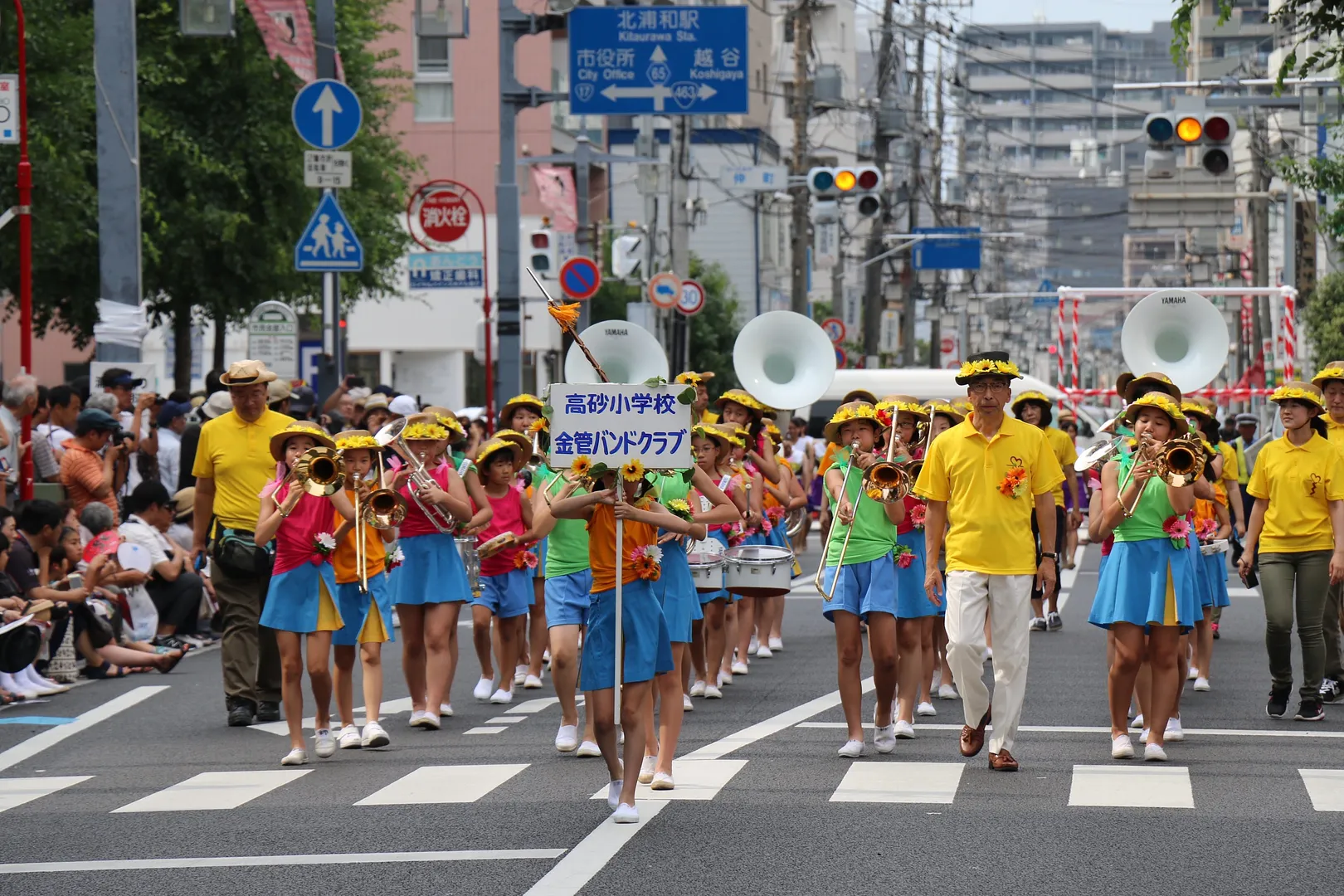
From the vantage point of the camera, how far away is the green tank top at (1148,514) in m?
10.7

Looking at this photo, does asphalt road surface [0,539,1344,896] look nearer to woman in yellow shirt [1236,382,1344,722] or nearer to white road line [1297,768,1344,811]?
white road line [1297,768,1344,811]

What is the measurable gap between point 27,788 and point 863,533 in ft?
14.3

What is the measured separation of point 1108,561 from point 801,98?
27.3m

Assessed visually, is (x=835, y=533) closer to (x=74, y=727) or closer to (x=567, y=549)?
(x=567, y=549)

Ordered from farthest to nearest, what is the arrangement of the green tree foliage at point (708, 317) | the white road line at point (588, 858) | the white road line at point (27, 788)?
the green tree foliage at point (708, 317) < the white road line at point (27, 788) < the white road line at point (588, 858)

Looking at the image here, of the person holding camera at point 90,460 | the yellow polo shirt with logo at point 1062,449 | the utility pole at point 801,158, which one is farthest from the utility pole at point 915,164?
the person holding camera at point 90,460

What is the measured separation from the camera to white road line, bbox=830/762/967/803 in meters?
9.31

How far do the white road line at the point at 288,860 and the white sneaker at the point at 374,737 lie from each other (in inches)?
119

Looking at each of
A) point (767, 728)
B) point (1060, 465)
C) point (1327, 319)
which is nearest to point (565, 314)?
point (767, 728)

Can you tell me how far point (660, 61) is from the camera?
81.5 feet

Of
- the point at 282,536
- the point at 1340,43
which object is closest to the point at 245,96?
the point at 1340,43

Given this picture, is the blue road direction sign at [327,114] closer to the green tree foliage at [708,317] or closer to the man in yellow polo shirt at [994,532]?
the man in yellow polo shirt at [994,532]

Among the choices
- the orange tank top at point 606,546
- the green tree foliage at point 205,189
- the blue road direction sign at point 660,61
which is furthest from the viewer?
the green tree foliage at point 205,189

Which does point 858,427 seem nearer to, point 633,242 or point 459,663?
point 459,663
